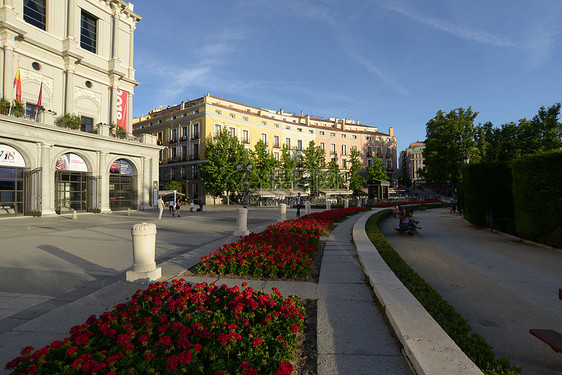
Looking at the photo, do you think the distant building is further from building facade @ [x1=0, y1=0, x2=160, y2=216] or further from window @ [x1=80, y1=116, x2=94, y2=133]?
window @ [x1=80, y1=116, x2=94, y2=133]

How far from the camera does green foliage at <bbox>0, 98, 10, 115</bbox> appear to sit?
1884 centimetres

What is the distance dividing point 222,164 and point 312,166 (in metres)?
20.2

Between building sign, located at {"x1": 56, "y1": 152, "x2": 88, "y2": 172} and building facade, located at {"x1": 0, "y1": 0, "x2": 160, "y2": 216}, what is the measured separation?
0.24ft

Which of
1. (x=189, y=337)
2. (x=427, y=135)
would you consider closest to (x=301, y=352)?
(x=189, y=337)

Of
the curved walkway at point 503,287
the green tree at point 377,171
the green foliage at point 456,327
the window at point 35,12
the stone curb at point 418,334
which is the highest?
the window at point 35,12

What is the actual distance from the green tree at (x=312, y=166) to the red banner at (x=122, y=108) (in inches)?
1331

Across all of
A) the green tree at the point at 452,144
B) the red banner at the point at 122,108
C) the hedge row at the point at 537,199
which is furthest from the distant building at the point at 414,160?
the hedge row at the point at 537,199

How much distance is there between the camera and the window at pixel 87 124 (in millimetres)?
26163

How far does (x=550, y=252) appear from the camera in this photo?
28.7ft

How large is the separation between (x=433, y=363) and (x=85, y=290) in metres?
5.70

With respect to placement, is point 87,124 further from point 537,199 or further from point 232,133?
point 537,199

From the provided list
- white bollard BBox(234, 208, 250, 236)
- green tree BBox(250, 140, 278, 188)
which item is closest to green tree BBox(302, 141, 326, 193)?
green tree BBox(250, 140, 278, 188)

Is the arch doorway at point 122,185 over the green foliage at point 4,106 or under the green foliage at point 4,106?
under

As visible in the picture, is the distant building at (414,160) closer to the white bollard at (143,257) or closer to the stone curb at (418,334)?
the stone curb at (418,334)
